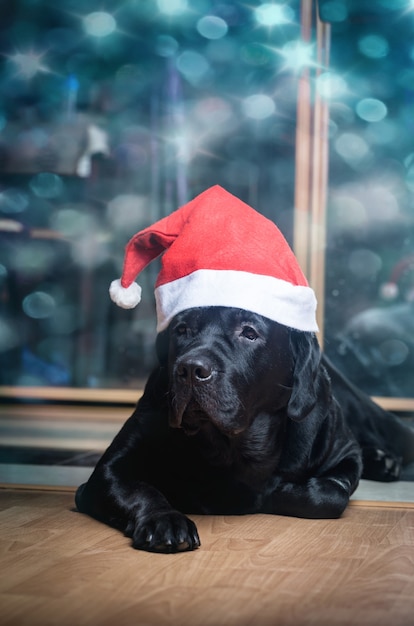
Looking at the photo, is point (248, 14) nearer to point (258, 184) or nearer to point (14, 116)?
point (258, 184)

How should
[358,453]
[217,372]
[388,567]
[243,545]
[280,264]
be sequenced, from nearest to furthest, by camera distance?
[388,567], [243,545], [217,372], [280,264], [358,453]

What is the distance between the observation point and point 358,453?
225 centimetres

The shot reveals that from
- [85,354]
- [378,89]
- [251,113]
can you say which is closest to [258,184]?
[251,113]

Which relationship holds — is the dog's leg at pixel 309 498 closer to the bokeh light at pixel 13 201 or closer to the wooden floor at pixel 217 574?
the wooden floor at pixel 217 574

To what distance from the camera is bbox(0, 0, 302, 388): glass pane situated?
14.6 feet

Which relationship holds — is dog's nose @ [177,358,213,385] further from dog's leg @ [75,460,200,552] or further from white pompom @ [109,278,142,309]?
white pompom @ [109,278,142,309]

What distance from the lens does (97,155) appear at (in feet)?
15.1

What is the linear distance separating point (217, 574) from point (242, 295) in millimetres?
685

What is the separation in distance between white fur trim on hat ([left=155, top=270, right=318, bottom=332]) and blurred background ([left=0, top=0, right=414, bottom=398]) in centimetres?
226

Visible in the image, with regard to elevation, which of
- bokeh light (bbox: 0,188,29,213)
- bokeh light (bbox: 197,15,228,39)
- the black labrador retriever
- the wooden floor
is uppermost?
bokeh light (bbox: 197,15,228,39)

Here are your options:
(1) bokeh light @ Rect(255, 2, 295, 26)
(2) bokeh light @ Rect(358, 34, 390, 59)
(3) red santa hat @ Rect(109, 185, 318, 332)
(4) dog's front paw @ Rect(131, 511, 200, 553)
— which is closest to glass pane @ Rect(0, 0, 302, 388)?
(1) bokeh light @ Rect(255, 2, 295, 26)

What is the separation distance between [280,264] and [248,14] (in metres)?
2.72

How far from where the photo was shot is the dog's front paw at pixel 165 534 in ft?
5.19

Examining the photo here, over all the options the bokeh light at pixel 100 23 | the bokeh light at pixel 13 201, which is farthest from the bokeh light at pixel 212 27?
the bokeh light at pixel 13 201
